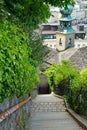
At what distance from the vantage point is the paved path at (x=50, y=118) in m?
10.8

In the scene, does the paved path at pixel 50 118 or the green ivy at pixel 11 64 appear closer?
the green ivy at pixel 11 64

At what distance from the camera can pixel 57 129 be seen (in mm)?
10336

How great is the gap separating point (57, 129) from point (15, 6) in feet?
12.8

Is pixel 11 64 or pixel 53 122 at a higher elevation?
pixel 11 64

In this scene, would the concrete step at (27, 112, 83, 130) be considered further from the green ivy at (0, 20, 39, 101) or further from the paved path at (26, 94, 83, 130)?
the green ivy at (0, 20, 39, 101)

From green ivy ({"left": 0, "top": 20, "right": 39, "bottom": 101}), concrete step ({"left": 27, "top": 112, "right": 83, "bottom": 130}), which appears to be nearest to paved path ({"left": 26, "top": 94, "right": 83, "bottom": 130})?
concrete step ({"left": 27, "top": 112, "right": 83, "bottom": 130})

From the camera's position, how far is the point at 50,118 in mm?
12789

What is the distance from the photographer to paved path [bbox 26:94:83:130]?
35.4ft

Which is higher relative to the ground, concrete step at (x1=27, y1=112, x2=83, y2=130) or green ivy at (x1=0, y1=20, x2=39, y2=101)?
green ivy at (x1=0, y1=20, x2=39, y2=101)

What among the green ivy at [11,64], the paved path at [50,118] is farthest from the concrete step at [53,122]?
the green ivy at [11,64]

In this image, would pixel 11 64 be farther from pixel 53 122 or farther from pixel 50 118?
pixel 50 118

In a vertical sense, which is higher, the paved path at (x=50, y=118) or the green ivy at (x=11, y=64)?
the green ivy at (x=11, y=64)

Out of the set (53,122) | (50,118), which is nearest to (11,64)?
(53,122)

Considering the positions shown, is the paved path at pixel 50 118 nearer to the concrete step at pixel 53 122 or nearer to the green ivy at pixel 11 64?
the concrete step at pixel 53 122
